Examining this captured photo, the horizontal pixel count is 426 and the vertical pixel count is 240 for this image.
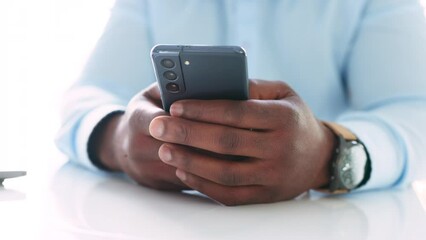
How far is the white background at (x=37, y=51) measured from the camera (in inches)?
50.6

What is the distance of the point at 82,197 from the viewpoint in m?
0.63

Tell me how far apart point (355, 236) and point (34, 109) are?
1007 millimetres

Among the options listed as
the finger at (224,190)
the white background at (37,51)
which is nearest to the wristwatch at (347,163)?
the finger at (224,190)

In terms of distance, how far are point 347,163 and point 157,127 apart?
0.24 meters

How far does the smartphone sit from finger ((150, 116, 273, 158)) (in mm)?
31

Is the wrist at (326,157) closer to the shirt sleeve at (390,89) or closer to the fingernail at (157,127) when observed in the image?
the shirt sleeve at (390,89)

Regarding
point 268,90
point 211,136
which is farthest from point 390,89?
point 211,136

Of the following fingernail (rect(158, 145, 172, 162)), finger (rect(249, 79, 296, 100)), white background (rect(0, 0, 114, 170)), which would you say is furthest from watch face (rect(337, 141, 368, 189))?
white background (rect(0, 0, 114, 170))

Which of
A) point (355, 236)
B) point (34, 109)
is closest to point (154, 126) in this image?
point (355, 236)

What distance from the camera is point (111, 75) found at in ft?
3.18

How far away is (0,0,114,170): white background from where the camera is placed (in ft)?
4.21

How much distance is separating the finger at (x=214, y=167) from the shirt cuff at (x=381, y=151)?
190 millimetres

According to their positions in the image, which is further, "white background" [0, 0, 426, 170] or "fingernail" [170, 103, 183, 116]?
"white background" [0, 0, 426, 170]

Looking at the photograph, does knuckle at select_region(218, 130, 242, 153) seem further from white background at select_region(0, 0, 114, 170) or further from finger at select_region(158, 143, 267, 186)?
white background at select_region(0, 0, 114, 170)
